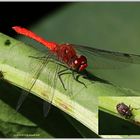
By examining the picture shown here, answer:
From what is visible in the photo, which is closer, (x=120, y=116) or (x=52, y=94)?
(x=52, y=94)

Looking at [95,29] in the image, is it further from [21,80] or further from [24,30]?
[21,80]

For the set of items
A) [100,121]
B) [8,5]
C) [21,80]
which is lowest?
[100,121]

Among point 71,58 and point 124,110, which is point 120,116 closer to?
point 124,110

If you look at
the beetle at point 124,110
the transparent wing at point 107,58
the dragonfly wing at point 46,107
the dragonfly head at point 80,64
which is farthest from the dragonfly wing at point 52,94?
the beetle at point 124,110

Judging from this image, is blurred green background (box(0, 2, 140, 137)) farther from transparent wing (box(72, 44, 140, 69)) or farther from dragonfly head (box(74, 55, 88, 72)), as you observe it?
dragonfly head (box(74, 55, 88, 72))

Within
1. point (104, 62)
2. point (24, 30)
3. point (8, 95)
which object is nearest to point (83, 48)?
point (104, 62)

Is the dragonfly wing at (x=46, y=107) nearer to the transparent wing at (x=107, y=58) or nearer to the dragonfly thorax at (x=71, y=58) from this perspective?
the dragonfly thorax at (x=71, y=58)

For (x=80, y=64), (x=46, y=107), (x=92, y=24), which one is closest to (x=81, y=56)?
(x=80, y=64)
